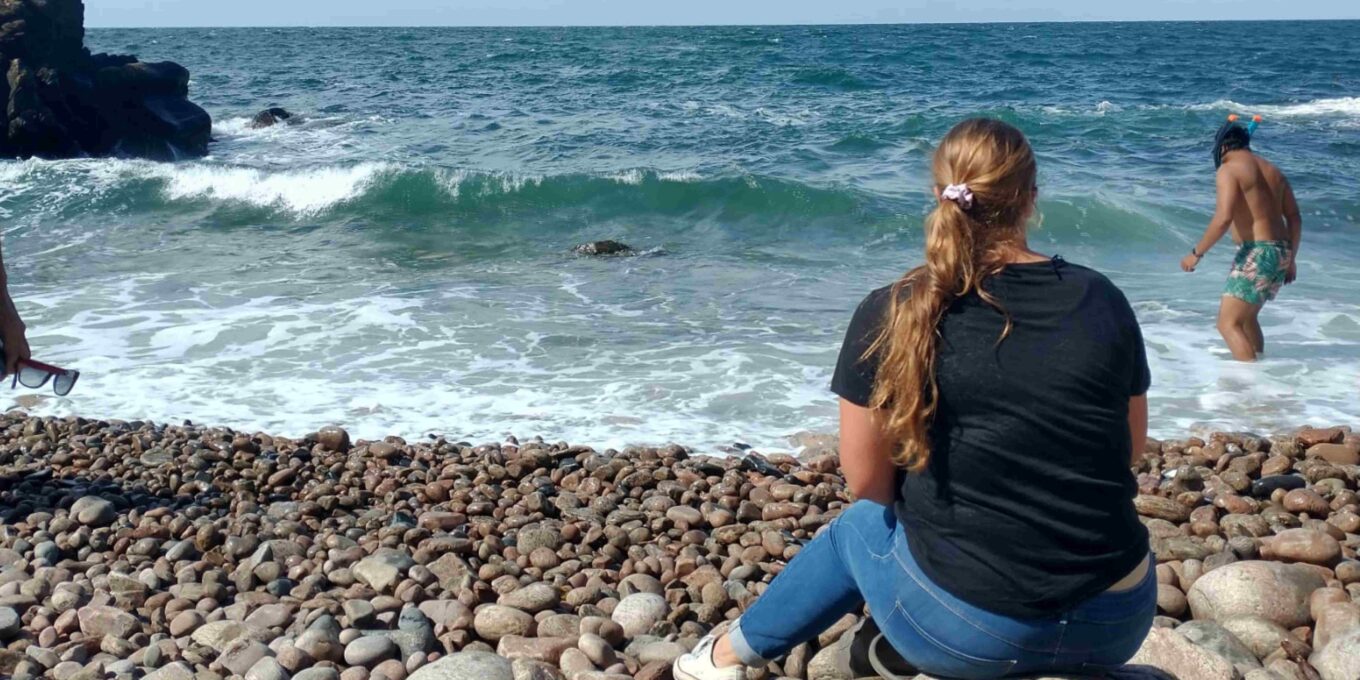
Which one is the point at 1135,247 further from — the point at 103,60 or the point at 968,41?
the point at 968,41

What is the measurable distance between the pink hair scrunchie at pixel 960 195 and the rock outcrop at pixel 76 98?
2436 centimetres

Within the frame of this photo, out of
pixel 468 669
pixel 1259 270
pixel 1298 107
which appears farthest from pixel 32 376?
pixel 1298 107

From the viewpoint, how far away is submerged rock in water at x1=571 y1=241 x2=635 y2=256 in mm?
12633

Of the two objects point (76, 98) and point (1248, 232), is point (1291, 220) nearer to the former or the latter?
point (1248, 232)

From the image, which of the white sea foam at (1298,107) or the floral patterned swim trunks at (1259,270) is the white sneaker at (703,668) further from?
the white sea foam at (1298,107)

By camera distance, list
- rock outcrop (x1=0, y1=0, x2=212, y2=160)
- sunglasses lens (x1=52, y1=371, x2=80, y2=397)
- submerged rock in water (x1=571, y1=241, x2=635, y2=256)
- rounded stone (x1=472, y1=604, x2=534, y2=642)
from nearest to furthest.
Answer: rounded stone (x1=472, y1=604, x2=534, y2=642), sunglasses lens (x1=52, y1=371, x2=80, y2=397), submerged rock in water (x1=571, y1=241, x2=635, y2=256), rock outcrop (x1=0, y1=0, x2=212, y2=160)

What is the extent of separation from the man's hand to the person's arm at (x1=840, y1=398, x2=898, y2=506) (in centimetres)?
348

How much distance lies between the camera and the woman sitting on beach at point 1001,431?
7.73ft

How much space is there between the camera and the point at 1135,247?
41.9 ft

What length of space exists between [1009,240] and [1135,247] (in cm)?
1116

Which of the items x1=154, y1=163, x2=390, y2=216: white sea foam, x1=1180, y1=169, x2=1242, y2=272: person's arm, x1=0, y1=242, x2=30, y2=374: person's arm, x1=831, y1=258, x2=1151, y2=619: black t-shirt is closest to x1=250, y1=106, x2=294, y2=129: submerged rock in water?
x1=154, y1=163, x2=390, y2=216: white sea foam

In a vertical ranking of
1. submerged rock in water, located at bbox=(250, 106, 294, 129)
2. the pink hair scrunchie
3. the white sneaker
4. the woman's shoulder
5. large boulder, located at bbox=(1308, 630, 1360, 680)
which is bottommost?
submerged rock in water, located at bbox=(250, 106, 294, 129)

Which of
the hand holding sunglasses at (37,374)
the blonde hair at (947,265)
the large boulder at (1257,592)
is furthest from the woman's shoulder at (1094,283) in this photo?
the hand holding sunglasses at (37,374)

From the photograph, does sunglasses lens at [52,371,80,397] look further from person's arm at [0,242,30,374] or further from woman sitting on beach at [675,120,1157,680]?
woman sitting on beach at [675,120,1157,680]
